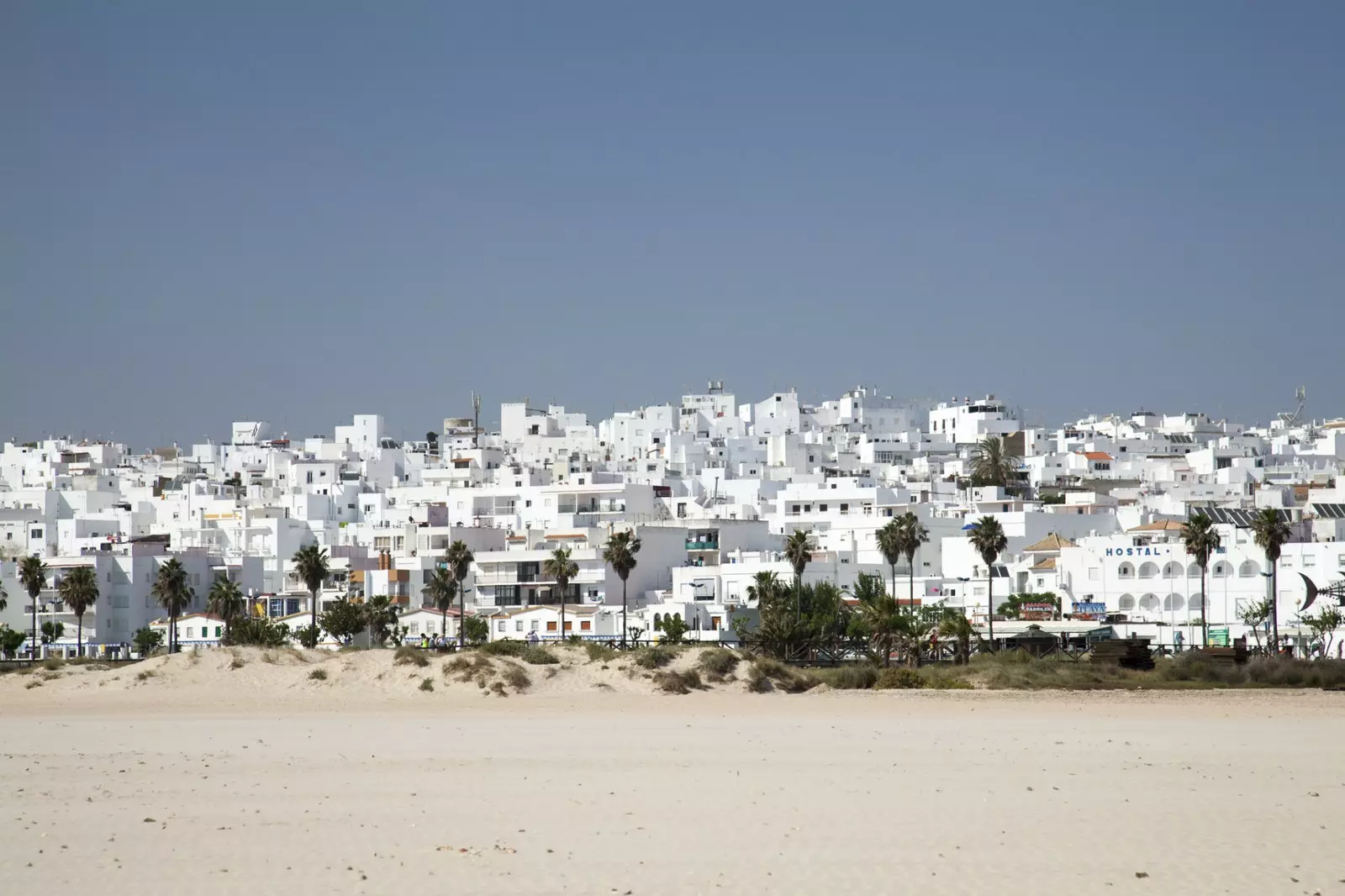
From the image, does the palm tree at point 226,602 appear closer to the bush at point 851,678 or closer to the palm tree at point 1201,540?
the bush at point 851,678

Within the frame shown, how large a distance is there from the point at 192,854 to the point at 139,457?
160m

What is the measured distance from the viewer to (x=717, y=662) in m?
40.9

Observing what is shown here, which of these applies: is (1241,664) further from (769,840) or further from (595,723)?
(769,840)

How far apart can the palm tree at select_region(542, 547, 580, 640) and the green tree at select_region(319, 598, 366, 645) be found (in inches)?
333

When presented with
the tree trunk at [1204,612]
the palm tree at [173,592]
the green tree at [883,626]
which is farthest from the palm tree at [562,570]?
the tree trunk at [1204,612]

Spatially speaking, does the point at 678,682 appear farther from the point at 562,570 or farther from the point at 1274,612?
the point at 562,570

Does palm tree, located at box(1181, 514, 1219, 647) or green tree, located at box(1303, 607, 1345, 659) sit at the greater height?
palm tree, located at box(1181, 514, 1219, 647)

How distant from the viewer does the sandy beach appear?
15.1m

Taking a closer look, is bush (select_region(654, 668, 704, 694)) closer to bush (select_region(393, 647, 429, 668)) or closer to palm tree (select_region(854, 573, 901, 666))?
bush (select_region(393, 647, 429, 668))

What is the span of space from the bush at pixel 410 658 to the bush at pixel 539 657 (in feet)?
7.82

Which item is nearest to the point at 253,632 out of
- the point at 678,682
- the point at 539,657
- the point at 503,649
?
the point at 503,649

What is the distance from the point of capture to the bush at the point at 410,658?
40.8 meters

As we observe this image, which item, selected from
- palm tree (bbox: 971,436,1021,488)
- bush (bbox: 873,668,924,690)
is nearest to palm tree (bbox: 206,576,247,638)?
bush (bbox: 873,668,924,690)

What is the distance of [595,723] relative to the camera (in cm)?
3091
